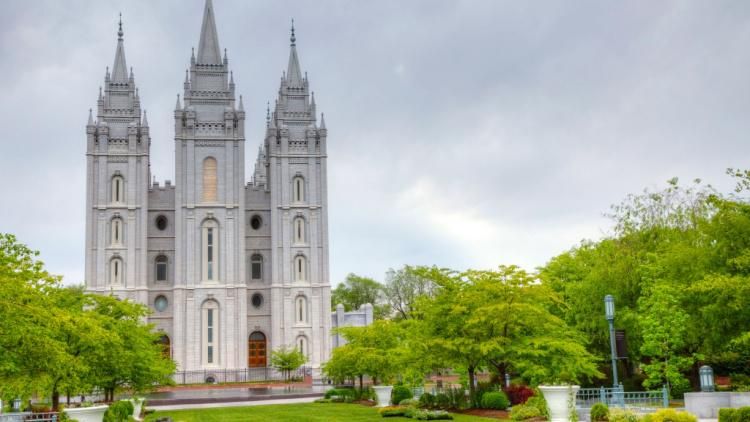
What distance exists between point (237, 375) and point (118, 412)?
39.1m

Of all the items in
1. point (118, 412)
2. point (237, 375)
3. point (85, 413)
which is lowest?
point (237, 375)

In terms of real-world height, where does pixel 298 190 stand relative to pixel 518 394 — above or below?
above

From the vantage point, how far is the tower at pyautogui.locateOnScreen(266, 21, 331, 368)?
66000mm

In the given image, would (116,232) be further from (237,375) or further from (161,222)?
(237,375)

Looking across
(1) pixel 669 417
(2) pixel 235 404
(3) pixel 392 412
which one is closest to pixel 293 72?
(2) pixel 235 404

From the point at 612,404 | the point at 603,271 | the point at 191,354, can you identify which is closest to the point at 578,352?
the point at 612,404

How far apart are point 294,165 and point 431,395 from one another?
40.1m

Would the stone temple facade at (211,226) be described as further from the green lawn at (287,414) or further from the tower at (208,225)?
the green lawn at (287,414)

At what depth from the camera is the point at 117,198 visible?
65188 millimetres

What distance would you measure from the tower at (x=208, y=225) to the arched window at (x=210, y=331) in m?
0.08

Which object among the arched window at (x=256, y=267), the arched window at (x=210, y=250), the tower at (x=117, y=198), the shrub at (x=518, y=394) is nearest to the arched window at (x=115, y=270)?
the tower at (x=117, y=198)

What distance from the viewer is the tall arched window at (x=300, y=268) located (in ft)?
220

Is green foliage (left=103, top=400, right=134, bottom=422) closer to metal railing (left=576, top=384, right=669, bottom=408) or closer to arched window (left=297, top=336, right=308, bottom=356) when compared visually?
metal railing (left=576, top=384, right=669, bottom=408)

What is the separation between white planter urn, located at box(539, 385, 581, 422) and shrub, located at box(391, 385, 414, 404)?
36.6 feet
